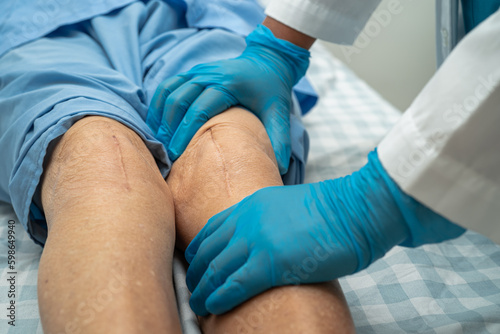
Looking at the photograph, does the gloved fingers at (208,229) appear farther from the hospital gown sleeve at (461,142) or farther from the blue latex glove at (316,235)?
the hospital gown sleeve at (461,142)

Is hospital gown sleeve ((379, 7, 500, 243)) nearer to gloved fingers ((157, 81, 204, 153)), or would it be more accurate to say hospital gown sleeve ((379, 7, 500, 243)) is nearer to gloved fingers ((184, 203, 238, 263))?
gloved fingers ((184, 203, 238, 263))

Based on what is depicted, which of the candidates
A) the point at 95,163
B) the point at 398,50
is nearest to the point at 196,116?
the point at 95,163

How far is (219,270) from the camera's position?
796 millimetres

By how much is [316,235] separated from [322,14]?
801 mm

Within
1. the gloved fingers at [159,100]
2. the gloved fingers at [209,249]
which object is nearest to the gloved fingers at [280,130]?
the gloved fingers at [159,100]

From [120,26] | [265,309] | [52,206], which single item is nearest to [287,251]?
[265,309]

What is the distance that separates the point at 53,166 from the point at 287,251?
1.76 ft

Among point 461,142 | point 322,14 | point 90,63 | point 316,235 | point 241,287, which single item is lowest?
point 90,63

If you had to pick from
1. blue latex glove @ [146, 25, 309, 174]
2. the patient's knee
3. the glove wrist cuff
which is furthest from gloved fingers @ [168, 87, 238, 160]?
the glove wrist cuff

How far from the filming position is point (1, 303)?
0.92 m

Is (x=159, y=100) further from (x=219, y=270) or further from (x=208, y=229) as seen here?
(x=219, y=270)

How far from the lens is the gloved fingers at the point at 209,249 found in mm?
821

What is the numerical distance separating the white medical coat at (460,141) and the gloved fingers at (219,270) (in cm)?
29

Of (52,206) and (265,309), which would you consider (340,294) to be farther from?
(52,206)
